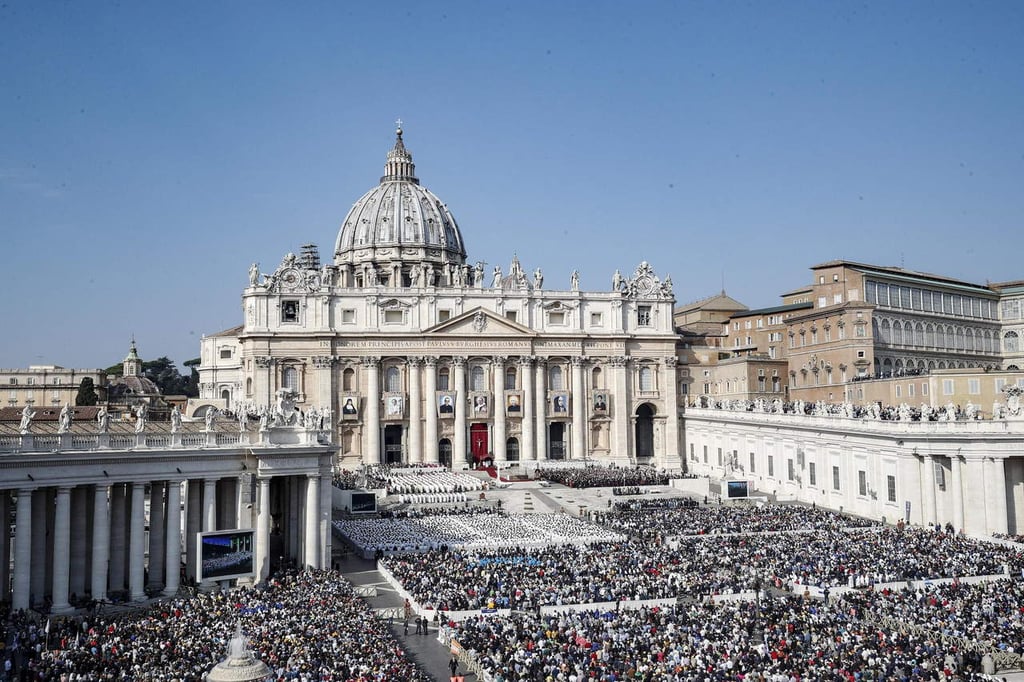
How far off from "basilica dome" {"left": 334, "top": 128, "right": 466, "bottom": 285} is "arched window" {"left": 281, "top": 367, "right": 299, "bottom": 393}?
29369mm

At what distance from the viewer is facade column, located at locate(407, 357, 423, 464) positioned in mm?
92000

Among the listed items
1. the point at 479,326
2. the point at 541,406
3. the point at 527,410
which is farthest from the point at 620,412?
the point at 479,326

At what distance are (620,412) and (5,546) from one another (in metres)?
67.0

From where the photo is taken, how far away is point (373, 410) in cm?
9088

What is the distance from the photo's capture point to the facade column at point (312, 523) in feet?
139

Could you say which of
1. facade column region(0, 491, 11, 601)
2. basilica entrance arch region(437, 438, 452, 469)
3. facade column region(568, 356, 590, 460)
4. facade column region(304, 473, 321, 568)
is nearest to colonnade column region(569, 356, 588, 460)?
facade column region(568, 356, 590, 460)

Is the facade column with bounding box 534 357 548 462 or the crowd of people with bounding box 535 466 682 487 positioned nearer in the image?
the crowd of people with bounding box 535 466 682 487

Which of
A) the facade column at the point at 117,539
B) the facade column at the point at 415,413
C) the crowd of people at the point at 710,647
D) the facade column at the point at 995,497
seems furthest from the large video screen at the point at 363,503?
the facade column at the point at 995,497

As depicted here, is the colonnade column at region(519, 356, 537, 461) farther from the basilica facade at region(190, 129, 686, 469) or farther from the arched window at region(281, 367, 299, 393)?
the arched window at region(281, 367, 299, 393)

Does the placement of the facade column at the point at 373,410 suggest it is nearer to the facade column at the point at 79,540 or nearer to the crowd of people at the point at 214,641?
the facade column at the point at 79,540

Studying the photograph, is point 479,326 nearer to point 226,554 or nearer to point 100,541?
point 226,554

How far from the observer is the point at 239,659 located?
22.3 metres

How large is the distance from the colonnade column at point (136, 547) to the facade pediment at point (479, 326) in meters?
53.7

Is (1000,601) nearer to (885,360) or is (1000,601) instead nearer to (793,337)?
(885,360)
